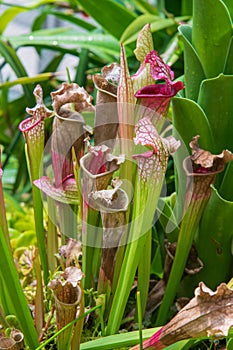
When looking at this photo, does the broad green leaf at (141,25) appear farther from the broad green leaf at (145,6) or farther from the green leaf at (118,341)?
the green leaf at (118,341)

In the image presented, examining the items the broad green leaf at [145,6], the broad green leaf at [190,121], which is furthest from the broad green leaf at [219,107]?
the broad green leaf at [145,6]

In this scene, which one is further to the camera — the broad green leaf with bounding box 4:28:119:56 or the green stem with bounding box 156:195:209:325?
the broad green leaf with bounding box 4:28:119:56

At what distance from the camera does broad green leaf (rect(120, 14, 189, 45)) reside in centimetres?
82

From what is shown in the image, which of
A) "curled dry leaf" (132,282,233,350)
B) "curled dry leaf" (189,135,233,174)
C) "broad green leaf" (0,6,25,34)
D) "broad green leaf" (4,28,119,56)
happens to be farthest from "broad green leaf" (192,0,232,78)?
"broad green leaf" (0,6,25,34)

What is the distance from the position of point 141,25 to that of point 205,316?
0.64 meters

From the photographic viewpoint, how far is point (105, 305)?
468mm

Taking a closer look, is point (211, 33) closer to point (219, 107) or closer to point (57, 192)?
point (219, 107)

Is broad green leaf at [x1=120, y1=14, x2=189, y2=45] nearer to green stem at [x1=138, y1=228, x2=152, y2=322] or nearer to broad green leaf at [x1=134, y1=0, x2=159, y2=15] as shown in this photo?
broad green leaf at [x1=134, y1=0, x2=159, y2=15]

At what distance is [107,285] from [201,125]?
0.57ft

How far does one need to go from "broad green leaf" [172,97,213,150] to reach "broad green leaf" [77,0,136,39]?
1.85 ft

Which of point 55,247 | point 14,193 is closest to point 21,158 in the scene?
point 14,193

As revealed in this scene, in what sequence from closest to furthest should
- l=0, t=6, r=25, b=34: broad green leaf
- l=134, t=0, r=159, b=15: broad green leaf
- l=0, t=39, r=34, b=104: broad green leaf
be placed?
l=0, t=39, r=34, b=104: broad green leaf → l=134, t=0, r=159, b=15: broad green leaf → l=0, t=6, r=25, b=34: broad green leaf

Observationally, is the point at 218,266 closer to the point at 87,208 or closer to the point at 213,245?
the point at 213,245

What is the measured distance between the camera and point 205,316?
339 mm
